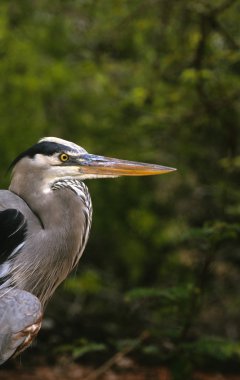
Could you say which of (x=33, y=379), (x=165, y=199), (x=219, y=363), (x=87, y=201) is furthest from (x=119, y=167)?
(x=165, y=199)

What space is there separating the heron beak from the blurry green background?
1141 millimetres

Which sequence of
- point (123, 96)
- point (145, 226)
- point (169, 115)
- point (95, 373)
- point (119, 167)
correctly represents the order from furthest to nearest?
1. point (145, 226)
2. point (123, 96)
3. point (169, 115)
4. point (95, 373)
5. point (119, 167)

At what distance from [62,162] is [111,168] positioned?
0.26m

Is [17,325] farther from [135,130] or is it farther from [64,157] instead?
[135,130]

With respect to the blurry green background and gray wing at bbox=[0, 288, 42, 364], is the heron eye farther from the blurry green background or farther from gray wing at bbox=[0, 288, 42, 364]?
the blurry green background

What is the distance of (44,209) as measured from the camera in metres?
4.18

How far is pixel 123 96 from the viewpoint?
6609mm

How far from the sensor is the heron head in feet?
13.4

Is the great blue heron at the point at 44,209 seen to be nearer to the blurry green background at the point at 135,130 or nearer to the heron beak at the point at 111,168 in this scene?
the heron beak at the point at 111,168

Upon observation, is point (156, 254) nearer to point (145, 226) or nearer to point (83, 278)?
point (145, 226)

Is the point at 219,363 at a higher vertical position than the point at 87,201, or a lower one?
lower

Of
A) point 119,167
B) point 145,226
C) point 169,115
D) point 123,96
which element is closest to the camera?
point 119,167

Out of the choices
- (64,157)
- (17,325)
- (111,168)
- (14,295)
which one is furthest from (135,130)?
(17,325)

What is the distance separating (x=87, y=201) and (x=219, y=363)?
2669 millimetres
